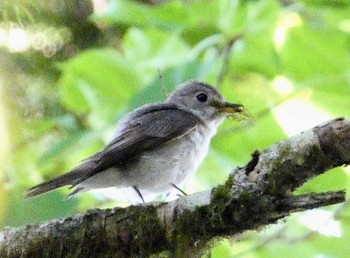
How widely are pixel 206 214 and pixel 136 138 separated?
0.88 metres

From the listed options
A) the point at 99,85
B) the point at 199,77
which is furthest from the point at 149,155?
the point at 99,85

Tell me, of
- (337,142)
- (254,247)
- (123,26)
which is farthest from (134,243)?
(123,26)

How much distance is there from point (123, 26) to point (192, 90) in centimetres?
74

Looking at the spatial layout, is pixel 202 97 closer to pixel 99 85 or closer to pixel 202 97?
pixel 202 97

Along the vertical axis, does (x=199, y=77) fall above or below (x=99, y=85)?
below

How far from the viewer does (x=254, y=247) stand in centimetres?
291

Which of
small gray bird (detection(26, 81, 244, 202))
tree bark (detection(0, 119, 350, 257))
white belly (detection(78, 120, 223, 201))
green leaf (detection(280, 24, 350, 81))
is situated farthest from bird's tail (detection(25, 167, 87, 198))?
green leaf (detection(280, 24, 350, 81))

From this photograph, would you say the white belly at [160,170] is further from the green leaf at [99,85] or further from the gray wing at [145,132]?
the green leaf at [99,85]

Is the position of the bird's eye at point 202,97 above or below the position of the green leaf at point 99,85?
below

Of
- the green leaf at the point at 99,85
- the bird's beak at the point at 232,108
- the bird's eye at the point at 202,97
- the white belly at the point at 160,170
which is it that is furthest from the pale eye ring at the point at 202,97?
the white belly at the point at 160,170

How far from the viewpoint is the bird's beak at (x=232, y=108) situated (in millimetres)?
3021

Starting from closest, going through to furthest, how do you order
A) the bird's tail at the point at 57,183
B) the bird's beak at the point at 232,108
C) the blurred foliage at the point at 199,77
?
the bird's tail at the point at 57,183 → the blurred foliage at the point at 199,77 → the bird's beak at the point at 232,108

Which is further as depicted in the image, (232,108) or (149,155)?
(232,108)

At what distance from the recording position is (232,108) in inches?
120
